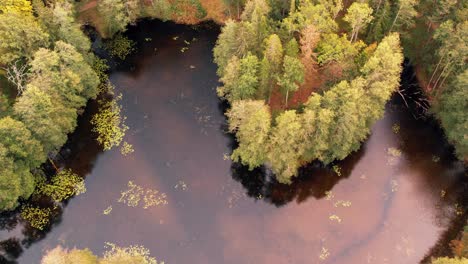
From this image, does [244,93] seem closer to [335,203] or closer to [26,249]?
[335,203]

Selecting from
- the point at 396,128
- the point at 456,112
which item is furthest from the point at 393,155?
the point at 456,112

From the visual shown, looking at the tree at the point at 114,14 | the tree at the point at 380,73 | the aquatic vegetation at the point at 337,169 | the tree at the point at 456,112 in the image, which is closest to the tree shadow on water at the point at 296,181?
the aquatic vegetation at the point at 337,169

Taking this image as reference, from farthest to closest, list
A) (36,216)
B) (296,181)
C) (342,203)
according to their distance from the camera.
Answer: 1. (296,181)
2. (342,203)
3. (36,216)

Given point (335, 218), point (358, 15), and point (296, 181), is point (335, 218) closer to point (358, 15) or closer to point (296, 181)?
point (296, 181)

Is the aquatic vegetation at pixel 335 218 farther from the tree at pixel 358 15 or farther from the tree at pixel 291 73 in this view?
the tree at pixel 358 15

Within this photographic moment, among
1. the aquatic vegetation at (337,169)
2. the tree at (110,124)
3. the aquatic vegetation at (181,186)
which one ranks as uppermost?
the tree at (110,124)

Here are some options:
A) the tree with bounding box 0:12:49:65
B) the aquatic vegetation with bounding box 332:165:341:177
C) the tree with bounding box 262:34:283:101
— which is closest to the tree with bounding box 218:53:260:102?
the tree with bounding box 262:34:283:101

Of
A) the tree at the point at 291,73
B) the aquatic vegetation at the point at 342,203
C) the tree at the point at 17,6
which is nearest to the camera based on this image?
the tree at the point at 291,73

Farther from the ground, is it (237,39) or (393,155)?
(237,39)
